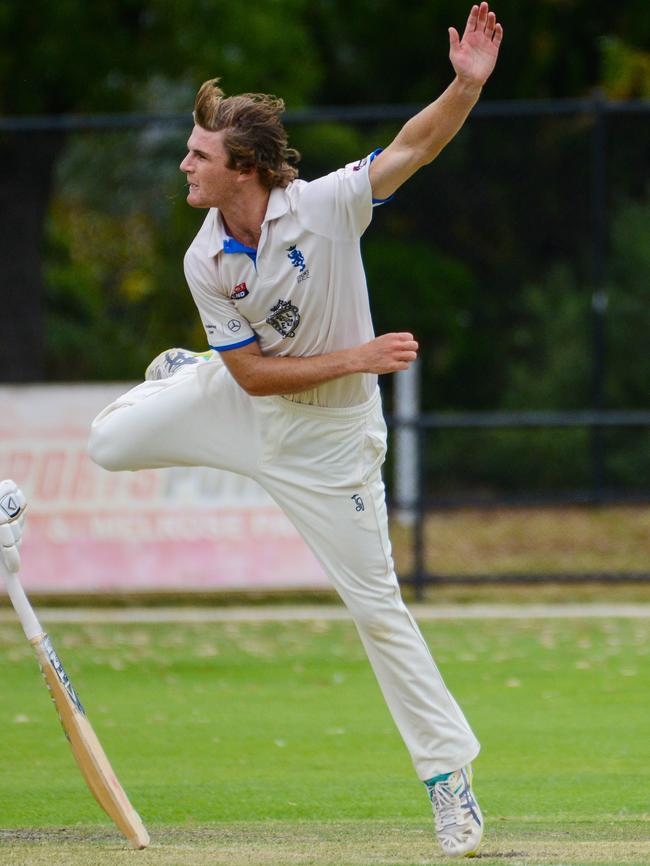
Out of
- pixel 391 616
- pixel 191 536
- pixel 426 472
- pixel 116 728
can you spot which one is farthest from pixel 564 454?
pixel 391 616

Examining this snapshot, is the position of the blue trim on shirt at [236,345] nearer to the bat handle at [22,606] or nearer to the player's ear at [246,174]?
the player's ear at [246,174]

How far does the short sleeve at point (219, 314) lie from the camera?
530 cm

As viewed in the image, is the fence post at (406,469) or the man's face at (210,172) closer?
the man's face at (210,172)

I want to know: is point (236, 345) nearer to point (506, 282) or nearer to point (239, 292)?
point (239, 292)

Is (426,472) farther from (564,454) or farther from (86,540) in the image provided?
(86,540)

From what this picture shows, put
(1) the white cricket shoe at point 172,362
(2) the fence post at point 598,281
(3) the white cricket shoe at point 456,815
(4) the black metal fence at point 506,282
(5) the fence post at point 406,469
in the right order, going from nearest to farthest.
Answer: (3) the white cricket shoe at point 456,815, (1) the white cricket shoe at point 172,362, (5) the fence post at point 406,469, (2) the fence post at point 598,281, (4) the black metal fence at point 506,282

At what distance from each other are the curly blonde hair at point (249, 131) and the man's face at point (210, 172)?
0.02 metres

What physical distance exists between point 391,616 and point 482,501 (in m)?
7.88

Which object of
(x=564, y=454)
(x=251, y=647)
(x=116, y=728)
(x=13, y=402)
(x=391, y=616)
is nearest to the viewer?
(x=391, y=616)

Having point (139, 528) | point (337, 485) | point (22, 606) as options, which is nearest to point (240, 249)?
point (337, 485)

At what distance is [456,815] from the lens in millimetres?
5133

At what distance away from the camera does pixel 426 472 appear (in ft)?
49.2

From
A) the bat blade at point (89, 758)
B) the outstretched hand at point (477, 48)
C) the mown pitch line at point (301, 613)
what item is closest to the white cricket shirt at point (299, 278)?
the outstretched hand at point (477, 48)

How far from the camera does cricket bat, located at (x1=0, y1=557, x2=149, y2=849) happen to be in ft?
17.1
